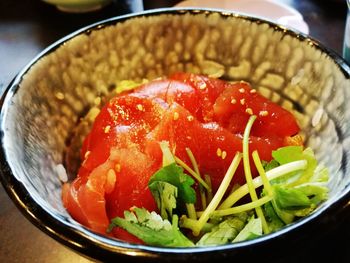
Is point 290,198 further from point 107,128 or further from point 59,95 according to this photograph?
point 59,95

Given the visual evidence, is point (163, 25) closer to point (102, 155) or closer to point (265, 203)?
point (102, 155)

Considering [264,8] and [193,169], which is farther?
[264,8]

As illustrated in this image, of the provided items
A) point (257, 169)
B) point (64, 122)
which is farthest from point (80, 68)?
point (257, 169)

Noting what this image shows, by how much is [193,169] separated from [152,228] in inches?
7.0

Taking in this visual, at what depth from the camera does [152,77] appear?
48.3 inches

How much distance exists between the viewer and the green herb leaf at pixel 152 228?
0.75m

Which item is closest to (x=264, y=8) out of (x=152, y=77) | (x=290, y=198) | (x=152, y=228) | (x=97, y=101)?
(x=152, y=77)

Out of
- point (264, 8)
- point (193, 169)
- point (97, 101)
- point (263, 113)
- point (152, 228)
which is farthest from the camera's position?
point (264, 8)

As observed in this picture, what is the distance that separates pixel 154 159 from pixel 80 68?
36 centimetres

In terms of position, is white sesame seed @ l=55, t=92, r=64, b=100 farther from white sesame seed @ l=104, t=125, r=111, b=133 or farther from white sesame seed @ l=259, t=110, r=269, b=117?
white sesame seed @ l=259, t=110, r=269, b=117

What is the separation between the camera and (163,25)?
1.19 metres

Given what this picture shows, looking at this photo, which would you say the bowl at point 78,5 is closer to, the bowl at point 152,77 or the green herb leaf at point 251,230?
the bowl at point 152,77

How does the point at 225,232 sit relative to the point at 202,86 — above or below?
below

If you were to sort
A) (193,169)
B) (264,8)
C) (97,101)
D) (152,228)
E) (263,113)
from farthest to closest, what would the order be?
(264,8) → (97,101) → (263,113) → (193,169) → (152,228)
